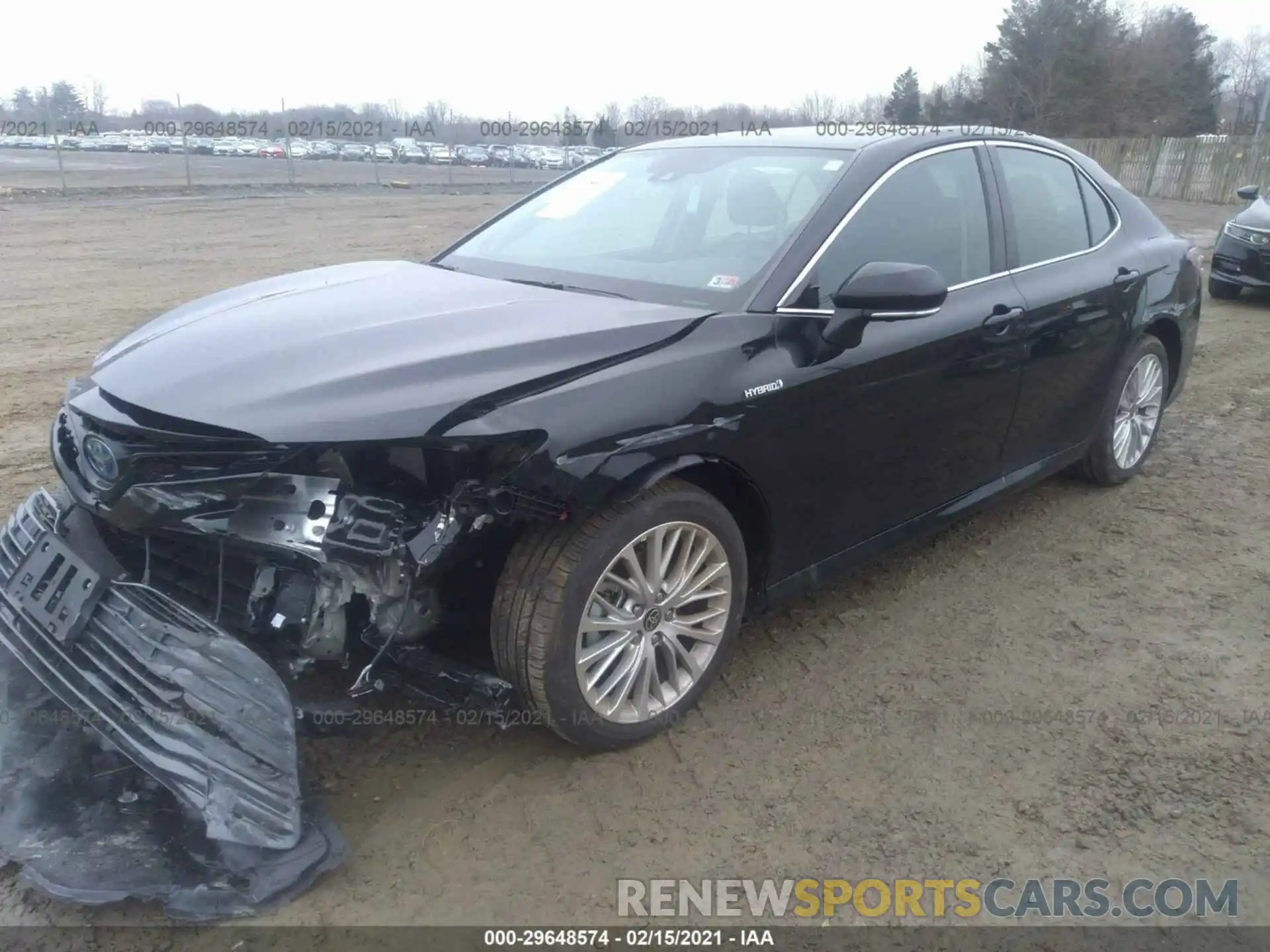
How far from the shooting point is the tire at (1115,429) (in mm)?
4676

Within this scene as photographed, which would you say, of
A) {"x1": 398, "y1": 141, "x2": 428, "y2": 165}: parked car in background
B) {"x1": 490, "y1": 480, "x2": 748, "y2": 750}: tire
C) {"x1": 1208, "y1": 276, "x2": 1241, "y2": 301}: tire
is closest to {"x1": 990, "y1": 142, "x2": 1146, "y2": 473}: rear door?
{"x1": 490, "y1": 480, "x2": 748, "y2": 750}: tire

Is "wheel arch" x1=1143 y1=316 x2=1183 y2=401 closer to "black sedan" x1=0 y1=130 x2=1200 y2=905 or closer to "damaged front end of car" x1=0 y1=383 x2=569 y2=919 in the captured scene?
"black sedan" x1=0 y1=130 x2=1200 y2=905

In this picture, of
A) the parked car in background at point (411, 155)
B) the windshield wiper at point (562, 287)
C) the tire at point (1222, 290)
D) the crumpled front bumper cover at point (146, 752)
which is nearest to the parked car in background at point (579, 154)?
the parked car in background at point (411, 155)

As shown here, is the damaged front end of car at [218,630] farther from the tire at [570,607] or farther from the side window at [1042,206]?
the side window at [1042,206]

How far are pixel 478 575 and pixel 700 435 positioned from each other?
73cm

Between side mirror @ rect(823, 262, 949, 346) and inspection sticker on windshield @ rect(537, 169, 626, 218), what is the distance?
1386mm

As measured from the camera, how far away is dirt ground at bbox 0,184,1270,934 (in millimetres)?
2525

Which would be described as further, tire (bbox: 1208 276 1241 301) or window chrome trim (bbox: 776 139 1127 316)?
tire (bbox: 1208 276 1241 301)

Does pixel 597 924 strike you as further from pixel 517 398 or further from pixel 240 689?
pixel 517 398

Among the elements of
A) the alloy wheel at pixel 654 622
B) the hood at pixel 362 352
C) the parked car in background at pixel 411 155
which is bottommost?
the alloy wheel at pixel 654 622

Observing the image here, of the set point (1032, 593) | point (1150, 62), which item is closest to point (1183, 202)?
point (1150, 62)

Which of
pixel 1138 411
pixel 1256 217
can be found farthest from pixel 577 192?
pixel 1256 217

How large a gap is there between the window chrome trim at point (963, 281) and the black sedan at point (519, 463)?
0.04 ft

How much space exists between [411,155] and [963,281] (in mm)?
45305
